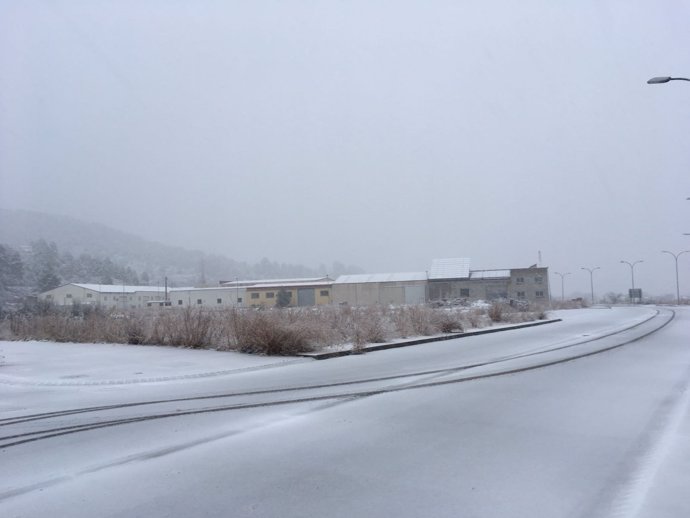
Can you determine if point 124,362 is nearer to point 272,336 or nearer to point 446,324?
point 272,336

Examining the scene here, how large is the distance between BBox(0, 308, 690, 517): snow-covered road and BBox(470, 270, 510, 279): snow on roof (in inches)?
3208

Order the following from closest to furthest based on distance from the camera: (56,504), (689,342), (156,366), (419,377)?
(56,504)
(419,377)
(156,366)
(689,342)

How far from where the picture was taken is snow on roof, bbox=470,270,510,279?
9563cm

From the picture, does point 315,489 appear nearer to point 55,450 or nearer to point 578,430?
point 55,450

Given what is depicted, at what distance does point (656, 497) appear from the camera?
18.6 feet

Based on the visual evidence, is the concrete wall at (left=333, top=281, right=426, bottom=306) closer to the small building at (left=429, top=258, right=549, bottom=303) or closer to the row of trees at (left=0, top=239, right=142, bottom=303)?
the small building at (left=429, top=258, right=549, bottom=303)

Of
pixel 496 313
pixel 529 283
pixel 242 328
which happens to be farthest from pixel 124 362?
pixel 529 283

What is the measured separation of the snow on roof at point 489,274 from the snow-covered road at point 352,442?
81.5 m

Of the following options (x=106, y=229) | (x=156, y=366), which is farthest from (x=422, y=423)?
(x=106, y=229)

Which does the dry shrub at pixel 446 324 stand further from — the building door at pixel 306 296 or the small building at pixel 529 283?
the building door at pixel 306 296

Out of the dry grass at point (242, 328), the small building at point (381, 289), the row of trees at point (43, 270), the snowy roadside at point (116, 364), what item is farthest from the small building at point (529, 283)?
the snowy roadside at point (116, 364)

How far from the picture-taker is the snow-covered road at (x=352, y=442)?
558 centimetres

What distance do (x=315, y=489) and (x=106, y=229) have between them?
517 ft

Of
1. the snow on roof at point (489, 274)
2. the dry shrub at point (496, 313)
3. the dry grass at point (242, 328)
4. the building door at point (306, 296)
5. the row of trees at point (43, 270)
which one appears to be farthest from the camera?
the building door at point (306, 296)
